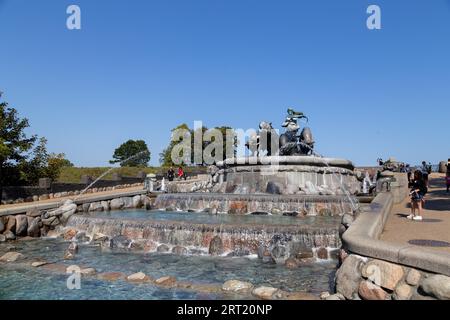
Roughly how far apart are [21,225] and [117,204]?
6.82 meters

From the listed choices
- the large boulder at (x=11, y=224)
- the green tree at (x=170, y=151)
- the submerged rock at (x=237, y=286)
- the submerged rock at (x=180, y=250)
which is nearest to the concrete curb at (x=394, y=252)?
the submerged rock at (x=237, y=286)

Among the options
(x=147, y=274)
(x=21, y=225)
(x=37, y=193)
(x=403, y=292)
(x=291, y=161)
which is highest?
(x=291, y=161)

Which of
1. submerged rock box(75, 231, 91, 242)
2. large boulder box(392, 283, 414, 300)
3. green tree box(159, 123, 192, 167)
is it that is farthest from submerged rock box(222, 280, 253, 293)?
green tree box(159, 123, 192, 167)

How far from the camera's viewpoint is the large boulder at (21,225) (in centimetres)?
1492

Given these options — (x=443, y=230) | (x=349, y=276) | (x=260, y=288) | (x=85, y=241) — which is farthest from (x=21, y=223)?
(x=443, y=230)

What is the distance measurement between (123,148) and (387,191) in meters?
91.8

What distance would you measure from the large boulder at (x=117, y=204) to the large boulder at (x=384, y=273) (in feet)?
57.9

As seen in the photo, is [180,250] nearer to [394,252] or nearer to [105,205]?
[394,252]

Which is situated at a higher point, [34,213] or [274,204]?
[274,204]

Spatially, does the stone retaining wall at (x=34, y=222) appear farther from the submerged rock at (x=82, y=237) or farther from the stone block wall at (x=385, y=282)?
the stone block wall at (x=385, y=282)

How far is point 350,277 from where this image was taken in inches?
237

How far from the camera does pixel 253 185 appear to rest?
22.6 meters

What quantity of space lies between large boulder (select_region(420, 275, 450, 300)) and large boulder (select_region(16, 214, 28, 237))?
48.1ft

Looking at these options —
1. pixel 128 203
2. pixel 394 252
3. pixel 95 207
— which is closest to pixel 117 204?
pixel 128 203
